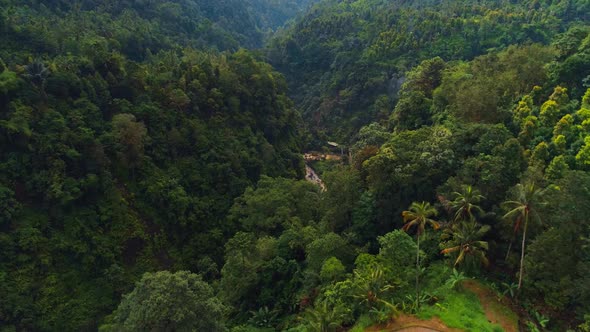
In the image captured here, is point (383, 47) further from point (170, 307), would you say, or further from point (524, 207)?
point (170, 307)

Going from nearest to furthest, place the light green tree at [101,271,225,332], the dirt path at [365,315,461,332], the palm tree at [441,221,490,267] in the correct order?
the dirt path at [365,315,461,332], the light green tree at [101,271,225,332], the palm tree at [441,221,490,267]

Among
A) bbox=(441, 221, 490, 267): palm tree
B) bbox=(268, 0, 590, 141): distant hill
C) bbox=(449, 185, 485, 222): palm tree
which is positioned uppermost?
bbox=(449, 185, 485, 222): palm tree

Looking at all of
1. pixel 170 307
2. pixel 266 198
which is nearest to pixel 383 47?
pixel 266 198

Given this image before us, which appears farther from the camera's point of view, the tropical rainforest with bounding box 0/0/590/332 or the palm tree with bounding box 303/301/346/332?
the tropical rainforest with bounding box 0/0/590/332

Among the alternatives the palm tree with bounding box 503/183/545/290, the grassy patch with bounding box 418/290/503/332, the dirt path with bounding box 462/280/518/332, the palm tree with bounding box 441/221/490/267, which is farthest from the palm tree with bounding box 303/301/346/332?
the palm tree with bounding box 503/183/545/290

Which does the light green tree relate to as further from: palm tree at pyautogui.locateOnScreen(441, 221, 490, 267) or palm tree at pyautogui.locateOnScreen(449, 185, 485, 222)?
palm tree at pyautogui.locateOnScreen(449, 185, 485, 222)

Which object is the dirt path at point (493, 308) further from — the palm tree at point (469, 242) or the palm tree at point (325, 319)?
the palm tree at point (325, 319)

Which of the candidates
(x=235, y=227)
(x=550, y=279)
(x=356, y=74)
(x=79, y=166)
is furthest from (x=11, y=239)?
(x=356, y=74)
